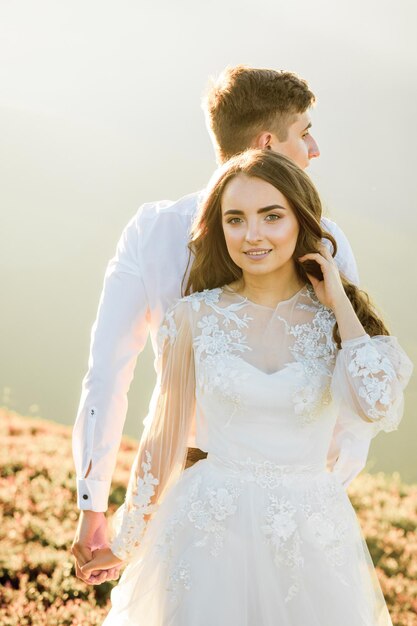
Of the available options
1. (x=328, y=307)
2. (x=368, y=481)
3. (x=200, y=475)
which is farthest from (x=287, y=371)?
(x=368, y=481)

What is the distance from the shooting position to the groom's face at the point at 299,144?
289 centimetres

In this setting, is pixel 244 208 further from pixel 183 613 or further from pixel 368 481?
pixel 368 481

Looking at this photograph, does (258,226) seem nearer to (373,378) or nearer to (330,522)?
(373,378)

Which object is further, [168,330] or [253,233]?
[168,330]

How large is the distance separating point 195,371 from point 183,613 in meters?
0.66

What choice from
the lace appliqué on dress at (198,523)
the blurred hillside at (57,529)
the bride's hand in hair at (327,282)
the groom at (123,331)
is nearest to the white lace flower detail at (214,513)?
the lace appliqué on dress at (198,523)

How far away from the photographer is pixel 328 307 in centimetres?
241

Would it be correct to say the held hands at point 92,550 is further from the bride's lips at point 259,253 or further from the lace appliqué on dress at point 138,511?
the bride's lips at point 259,253

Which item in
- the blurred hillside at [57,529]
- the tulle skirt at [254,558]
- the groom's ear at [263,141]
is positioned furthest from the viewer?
the blurred hillside at [57,529]

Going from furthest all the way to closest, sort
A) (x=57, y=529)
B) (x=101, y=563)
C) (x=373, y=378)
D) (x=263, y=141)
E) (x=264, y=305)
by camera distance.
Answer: (x=57, y=529) < (x=263, y=141) < (x=101, y=563) < (x=264, y=305) < (x=373, y=378)

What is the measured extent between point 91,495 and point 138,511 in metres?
0.33

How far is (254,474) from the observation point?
7.59ft

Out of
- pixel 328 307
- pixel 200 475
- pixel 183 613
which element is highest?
pixel 328 307

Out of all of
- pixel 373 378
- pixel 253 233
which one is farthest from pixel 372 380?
pixel 253 233
